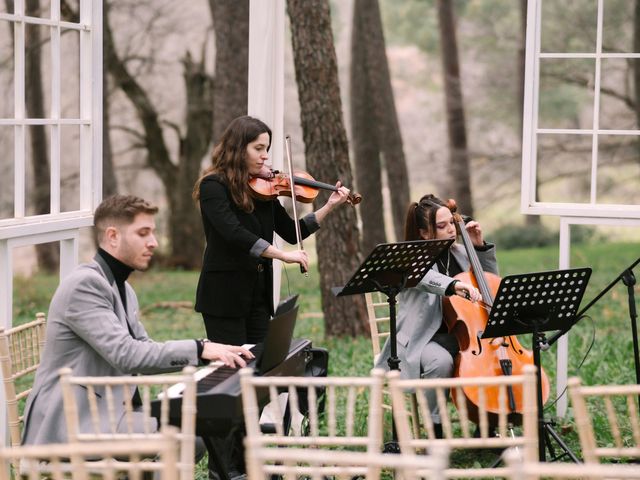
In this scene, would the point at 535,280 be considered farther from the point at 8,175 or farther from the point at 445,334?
the point at 8,175

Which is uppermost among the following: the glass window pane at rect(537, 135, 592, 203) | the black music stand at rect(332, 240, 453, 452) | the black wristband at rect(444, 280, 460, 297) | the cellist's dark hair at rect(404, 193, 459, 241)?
the glass window pane at rect(537, 135, 592, 203)

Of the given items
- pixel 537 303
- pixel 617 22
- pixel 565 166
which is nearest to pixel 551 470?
pixel 537 303

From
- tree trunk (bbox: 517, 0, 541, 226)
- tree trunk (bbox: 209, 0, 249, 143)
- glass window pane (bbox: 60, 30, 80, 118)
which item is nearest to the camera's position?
tree trunk (bbox: 209, 0, 249, 143)

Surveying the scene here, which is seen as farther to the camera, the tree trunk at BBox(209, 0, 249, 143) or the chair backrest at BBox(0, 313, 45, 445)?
the tree trunk at BBox(209, 0, 249, 143)

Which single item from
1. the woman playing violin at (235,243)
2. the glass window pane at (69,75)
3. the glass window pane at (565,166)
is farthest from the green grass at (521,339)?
the glass window pane at (69,75)

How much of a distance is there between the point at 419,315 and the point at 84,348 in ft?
6.37

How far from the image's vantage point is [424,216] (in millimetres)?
5039

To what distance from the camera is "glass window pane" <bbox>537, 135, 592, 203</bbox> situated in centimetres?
1688

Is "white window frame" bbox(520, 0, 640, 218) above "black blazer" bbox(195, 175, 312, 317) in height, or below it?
above

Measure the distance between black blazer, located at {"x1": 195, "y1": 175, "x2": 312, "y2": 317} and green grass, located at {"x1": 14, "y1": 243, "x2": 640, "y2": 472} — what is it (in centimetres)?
25

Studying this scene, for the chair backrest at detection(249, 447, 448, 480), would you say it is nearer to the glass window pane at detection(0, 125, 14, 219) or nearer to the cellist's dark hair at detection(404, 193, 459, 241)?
the cellist's dark hair at detection(404, 193, 459, 241)

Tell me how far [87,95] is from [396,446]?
226 centimetres

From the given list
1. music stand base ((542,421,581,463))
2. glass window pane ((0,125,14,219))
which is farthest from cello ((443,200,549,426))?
glass window pane ((0,125,14,219))

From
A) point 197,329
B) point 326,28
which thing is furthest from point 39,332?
point 197,329
